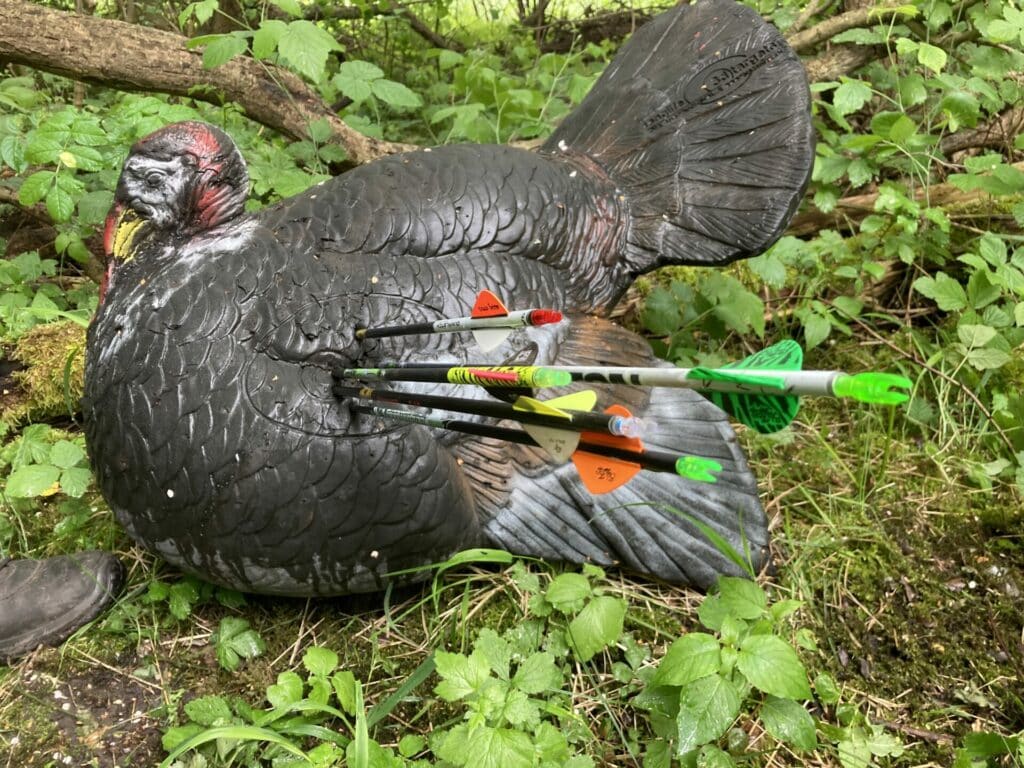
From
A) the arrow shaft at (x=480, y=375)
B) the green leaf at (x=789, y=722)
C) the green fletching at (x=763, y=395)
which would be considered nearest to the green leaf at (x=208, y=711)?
the arrow shaft at (x=480, y=375)

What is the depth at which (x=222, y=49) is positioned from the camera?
1.73m

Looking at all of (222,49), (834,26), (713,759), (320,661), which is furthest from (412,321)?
(834,26)

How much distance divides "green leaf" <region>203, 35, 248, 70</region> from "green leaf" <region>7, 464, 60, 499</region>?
3.13ft

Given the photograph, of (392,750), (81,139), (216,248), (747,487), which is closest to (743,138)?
(747,487)

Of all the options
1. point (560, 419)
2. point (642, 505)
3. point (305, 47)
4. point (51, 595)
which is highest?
point (305, 47)

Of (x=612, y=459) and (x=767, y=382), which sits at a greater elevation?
(x=767, y=382)

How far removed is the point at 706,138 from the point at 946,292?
0.70 meters

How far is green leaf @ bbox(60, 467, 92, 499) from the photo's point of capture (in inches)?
54.7

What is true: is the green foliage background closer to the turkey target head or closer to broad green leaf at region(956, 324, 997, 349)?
broad green leaf at region(956, 324, 997, 349)

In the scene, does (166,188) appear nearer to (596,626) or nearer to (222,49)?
(222,49)

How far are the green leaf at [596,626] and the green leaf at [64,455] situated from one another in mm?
968

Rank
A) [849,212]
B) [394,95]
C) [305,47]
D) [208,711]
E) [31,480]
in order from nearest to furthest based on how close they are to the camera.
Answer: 1. [208,711]
2. [31,480]
3. [305,47]
4. [394,95]
5. [849,212]

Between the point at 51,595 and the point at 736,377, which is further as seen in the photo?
the point at 51,595

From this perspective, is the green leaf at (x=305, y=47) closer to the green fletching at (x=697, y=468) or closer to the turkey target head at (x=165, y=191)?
the turkey target head at (x=165, y=191)
